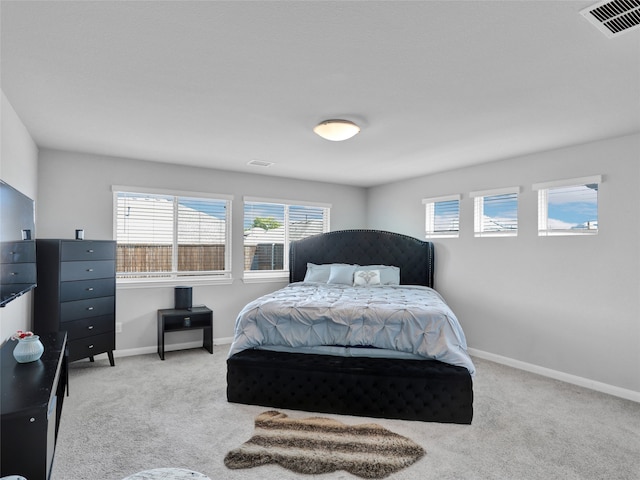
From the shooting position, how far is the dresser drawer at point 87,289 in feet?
12.2

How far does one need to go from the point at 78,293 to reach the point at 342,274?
3.08 m

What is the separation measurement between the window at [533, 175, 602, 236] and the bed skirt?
2.11 m

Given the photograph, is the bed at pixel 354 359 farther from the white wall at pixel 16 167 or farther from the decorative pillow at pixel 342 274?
the white wall at pixel 16 167

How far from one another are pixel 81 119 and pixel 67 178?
141 centimetres

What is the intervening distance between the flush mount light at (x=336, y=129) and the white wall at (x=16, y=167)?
90.9 inches

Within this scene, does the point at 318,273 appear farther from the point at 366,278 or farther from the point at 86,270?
the point at 86,270

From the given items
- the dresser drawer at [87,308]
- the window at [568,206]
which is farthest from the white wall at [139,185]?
the window at [568,206]

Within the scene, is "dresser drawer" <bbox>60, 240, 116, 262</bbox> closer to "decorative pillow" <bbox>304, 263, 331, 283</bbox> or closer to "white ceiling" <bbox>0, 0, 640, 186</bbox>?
"white ceiling" <bbox>0, 0, 640, 186</bbox>

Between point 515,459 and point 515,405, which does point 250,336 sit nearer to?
point 515,459

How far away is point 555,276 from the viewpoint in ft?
13.2

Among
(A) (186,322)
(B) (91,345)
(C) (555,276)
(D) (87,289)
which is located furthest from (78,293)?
(C) (555,276)

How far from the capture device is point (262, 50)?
6.70 ft

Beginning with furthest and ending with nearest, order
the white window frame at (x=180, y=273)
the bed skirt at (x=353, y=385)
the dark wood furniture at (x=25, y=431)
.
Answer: the white window frame at (x=180, y=273) → the bed skirt at (x=353, y=385) → the dark wood furniture at (x=25, y=431)

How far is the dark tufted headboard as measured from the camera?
17.6 feet
